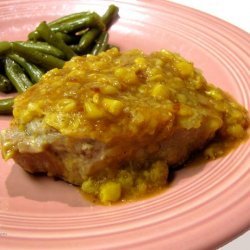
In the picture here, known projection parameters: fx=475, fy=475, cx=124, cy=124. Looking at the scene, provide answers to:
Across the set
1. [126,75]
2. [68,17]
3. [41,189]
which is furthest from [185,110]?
[68,17]

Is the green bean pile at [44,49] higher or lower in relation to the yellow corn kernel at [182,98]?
lower

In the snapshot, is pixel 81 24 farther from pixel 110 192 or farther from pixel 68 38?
pixel 110 192

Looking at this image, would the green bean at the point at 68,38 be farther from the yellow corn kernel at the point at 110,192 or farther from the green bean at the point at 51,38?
the yellow corn kernel at the point at 110,192

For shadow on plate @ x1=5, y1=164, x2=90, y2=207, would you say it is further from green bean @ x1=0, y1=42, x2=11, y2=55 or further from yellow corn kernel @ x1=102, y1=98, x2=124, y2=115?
green bean @ x1=0, y1=42, x2=11, y2=55

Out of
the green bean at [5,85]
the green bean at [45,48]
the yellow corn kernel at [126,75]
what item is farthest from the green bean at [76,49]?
the yellow corn kernel at [126,75]

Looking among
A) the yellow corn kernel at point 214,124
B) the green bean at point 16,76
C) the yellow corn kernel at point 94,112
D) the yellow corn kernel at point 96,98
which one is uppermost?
the yellow corn kernel at point 96,98

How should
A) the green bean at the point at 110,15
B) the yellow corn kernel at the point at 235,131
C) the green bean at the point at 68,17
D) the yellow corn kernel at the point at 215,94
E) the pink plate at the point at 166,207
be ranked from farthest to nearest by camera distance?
the green bean at the point at 110,15 < the green bean at the point at 68,17 < the yellow corn kernel at the point at 215,94 < the yellow corn kernel at the point at 235,131 < the pink plate at the point at 166,207
